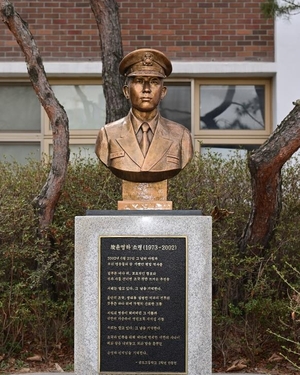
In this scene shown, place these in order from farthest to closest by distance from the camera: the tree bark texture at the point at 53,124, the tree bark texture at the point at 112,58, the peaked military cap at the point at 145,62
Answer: the tree bark texture at the point at 112,58 < the tree bark texture at the point at 53,124 < the peaked military cap at the point at 145,62

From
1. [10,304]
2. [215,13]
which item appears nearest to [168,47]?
[215,13]

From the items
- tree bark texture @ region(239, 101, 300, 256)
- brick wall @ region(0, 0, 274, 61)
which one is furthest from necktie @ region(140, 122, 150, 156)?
brick wall @ region(0, 0, 274, 61)

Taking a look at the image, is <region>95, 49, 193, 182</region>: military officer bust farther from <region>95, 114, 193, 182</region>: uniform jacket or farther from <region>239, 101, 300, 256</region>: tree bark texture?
<region>239, 101, 300, 256</region>: tree bark texture

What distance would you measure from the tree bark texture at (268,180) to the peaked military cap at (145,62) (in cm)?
164

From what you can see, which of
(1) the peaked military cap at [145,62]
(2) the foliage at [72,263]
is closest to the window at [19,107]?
(2) the foliage at [72,263]

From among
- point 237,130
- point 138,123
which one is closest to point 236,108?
point 237,130

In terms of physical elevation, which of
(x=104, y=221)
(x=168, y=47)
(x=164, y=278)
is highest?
(x=168, y=47)

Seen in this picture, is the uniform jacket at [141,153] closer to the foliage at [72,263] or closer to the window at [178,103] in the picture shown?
the foliage at [72,263]

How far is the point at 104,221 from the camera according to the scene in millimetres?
6039

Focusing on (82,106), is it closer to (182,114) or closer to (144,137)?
(182,114)

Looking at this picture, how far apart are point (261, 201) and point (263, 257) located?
0.65 meters

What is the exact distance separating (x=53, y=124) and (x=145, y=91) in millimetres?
2155

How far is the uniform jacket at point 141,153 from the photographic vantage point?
20.6ft

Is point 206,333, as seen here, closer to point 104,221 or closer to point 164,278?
point 164,278
